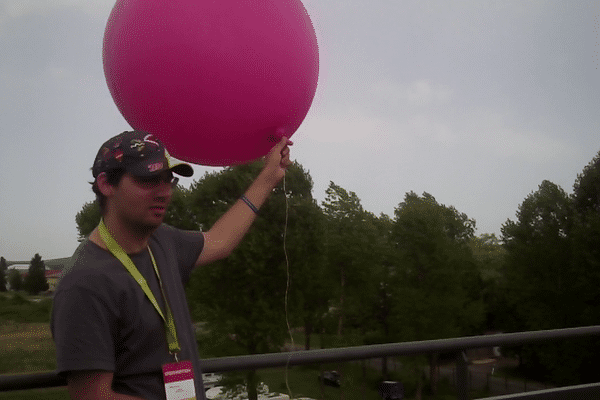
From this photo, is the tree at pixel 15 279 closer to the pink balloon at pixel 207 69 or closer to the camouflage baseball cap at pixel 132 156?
the pink balloon at pixel 207 69

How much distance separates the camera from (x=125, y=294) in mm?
1593

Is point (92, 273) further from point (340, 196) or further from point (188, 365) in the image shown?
point (340, 196)

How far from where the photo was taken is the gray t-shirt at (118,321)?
4.85 feet

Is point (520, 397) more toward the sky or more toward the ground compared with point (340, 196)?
more toward the ground

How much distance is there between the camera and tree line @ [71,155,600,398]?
30.9 metres

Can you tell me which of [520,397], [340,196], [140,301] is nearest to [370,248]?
[340,196]

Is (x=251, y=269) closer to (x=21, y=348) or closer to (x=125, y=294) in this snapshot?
(x=21, y=348)

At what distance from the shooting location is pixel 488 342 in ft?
11.1

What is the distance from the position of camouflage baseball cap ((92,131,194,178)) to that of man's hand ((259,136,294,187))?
0.67 meters

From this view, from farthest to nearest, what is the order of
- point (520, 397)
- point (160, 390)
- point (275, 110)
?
point (520, 397), point (275, 110), point (160, 390)

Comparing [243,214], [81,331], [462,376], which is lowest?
[462,376]

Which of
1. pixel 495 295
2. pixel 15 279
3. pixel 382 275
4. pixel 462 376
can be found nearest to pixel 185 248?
pixel 462 376

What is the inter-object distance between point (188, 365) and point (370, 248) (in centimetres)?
3753

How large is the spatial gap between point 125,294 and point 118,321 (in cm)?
7
